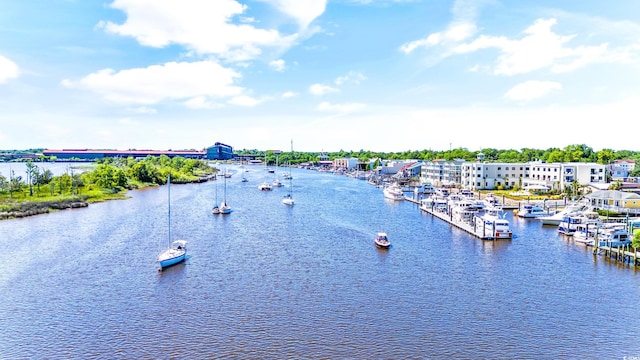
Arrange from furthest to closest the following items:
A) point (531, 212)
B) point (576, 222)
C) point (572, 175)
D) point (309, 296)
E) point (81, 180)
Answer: point (81, 180)
point (572, 175)
point (531, 212)
point (576, 222)
point (309, 296)

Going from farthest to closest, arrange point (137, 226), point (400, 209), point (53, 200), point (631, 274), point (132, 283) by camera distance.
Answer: point (400, 209)
point (53, 200)
point (137, 226)
point (631, 274)
point (132, 283)

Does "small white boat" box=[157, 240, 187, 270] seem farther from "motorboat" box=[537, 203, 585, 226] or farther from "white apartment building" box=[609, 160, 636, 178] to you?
"white apartment building" box=[609, 160, 636, 178]

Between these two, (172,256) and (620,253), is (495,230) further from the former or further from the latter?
(172,256)

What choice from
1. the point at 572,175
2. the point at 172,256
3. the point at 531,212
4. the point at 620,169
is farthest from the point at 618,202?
the point at 172,256

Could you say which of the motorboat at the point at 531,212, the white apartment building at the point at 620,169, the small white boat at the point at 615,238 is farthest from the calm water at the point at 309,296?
the white apartment building at the point at 620,169

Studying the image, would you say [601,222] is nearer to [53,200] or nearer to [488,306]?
[488,306]

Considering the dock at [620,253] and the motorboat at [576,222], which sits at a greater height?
the motorboat at [576,222]

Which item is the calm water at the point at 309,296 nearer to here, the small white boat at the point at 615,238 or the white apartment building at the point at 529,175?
the small white boat at the point at 615,238

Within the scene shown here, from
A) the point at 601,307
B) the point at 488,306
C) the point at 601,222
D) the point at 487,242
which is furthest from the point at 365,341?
the point at 601,222
